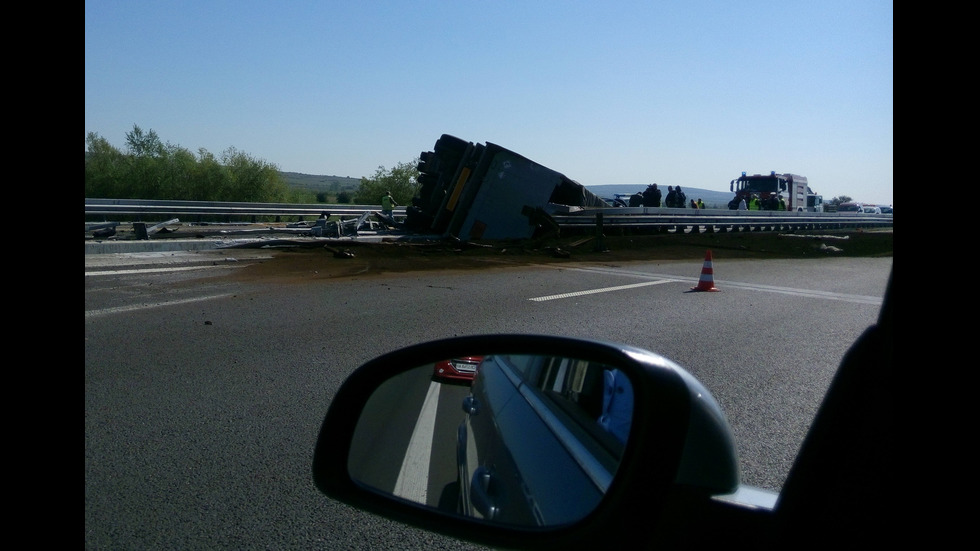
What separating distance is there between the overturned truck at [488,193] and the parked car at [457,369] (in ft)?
57.9

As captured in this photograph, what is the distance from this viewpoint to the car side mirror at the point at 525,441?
1479mm

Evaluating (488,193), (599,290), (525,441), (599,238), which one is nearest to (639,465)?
(525,441)

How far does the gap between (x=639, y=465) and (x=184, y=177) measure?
156ft

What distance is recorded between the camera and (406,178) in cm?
5403

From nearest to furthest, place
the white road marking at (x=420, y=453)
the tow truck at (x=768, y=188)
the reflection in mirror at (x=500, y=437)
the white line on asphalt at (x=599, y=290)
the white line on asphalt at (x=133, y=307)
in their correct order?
the reflection in mirror at (x=500, y=437) < the white road marking at (x=420, y=453) < the white line on asphalt at (x=133, y=307) < the white line on asphalt at (x=599, y=290) < the tow truck at (x=768, y=188)

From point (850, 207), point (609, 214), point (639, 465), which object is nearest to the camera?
point (639, 465)

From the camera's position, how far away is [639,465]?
1490mm

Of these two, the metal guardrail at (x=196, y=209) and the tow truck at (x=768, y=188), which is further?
the tow truck at (x=768, y=188)

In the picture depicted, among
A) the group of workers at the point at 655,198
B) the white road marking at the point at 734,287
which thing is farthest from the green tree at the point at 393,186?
the white road marking at the point at 734,287

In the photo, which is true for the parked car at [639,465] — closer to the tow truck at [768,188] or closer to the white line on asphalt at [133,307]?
the white line on asphalt at [133,307]

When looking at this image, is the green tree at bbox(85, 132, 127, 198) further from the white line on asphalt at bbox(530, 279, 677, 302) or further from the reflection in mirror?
the reflection in mirror

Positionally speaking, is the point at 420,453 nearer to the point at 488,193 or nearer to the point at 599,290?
the point at 599,290

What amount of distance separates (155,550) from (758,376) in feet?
14.8
